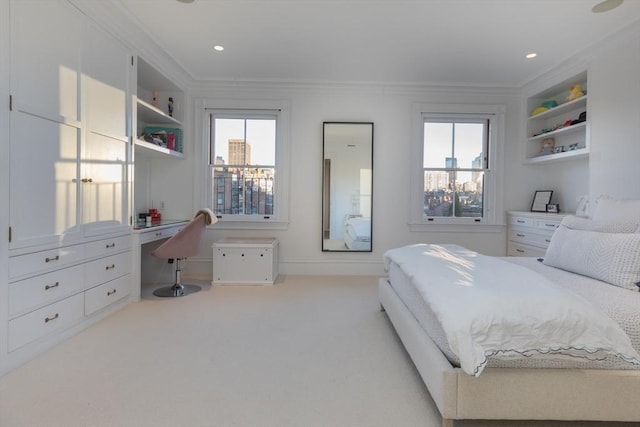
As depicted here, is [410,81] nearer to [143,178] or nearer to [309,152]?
[309,152]

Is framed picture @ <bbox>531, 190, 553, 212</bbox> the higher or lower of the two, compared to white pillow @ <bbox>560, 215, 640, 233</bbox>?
higher

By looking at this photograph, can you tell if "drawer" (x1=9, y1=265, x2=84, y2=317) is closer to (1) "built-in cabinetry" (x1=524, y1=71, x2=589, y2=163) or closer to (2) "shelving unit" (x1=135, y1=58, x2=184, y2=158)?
(2) "shelving unit" (x1=135, y1=58, x2=184, y2=158)

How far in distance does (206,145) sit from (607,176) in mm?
4678

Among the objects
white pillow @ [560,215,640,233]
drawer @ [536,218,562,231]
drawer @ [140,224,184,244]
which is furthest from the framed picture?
drawer @ [140,224,184,244]

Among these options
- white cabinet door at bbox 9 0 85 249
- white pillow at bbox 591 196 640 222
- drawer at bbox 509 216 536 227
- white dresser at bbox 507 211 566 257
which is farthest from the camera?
drawer at bbox 509 216 536 227

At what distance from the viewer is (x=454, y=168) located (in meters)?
4.47

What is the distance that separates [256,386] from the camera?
5.77 ft

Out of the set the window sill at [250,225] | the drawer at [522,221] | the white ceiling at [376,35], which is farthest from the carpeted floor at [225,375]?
the white ceiling at [376,35]

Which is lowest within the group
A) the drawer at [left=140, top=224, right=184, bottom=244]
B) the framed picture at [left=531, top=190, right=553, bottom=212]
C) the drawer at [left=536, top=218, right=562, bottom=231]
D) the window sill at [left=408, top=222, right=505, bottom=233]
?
the drawer at [left=140, top=224, right=184, bottom=244]

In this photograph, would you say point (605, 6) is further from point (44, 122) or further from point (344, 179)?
point (44, 122)

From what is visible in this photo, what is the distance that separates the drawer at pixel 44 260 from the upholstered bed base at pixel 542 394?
2493 mm

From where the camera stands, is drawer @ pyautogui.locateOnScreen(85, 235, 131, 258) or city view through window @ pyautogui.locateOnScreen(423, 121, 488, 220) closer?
drawer @ pyautogui.locateOnScreen(85, 235, 131, 258)

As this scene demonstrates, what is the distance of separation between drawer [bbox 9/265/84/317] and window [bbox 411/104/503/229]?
3.83 metres

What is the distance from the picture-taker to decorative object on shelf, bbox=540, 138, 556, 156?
4227 millimetres
